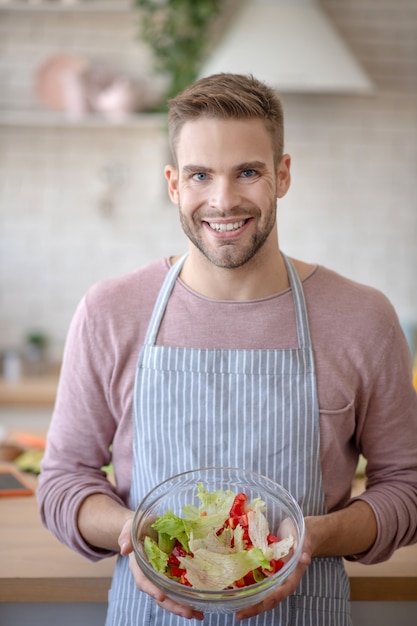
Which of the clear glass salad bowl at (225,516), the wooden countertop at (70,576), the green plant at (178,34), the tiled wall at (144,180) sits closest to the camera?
the clear glass salad bowl at (225,516)

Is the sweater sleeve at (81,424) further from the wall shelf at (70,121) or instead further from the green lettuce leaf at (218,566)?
the wall shelf at (70,121)

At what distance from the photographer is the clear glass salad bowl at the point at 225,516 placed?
1200 millimetres

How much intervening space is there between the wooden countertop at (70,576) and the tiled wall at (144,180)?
2320 mm

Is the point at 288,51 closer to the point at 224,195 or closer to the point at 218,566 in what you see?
the point at 224,195

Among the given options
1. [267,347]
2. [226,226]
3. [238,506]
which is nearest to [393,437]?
[267,347]

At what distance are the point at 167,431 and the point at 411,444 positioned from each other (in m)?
0.47

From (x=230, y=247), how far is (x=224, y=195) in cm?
10

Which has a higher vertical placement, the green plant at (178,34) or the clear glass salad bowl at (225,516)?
the green plant at (178,34)

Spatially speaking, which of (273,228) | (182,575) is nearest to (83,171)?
(273,228)

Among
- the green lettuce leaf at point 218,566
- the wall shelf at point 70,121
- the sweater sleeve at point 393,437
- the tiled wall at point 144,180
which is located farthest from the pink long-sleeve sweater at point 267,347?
the tiled wall at point 144,180

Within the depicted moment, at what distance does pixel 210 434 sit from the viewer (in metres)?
1.53

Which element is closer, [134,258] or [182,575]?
[182,575]

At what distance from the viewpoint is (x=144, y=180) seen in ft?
12.6

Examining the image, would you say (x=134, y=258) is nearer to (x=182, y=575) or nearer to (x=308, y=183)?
(x=308, y=183)
